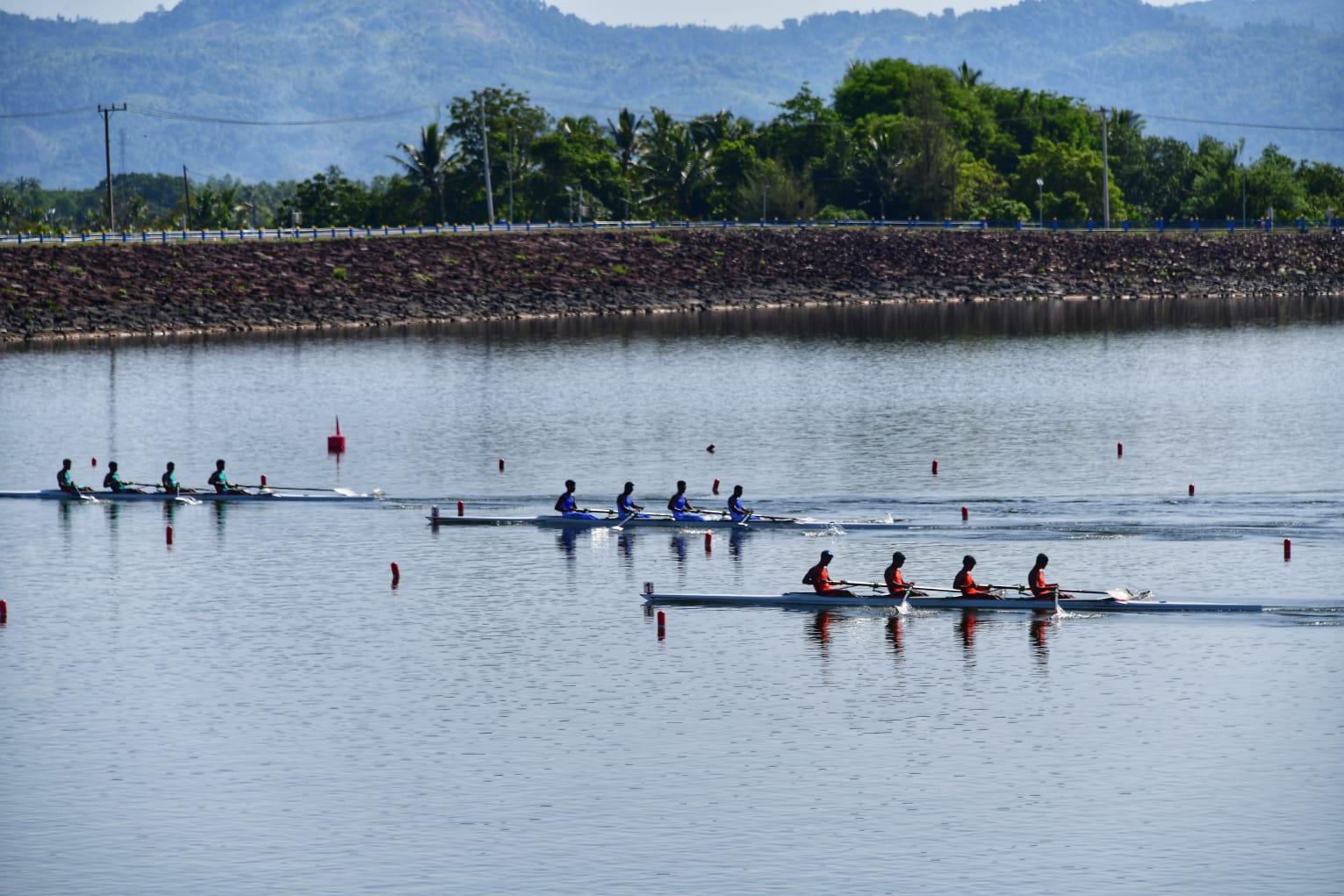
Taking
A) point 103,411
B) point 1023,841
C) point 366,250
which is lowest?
point 1023,841

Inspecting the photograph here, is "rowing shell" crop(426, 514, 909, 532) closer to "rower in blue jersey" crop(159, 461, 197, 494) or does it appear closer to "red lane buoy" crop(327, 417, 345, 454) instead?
"rower in blue jersey" crop(159, 461, 197, 494)

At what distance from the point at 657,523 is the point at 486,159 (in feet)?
397

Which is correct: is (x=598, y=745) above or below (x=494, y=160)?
below

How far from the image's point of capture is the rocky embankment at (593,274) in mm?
147375

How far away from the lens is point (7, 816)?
122ft

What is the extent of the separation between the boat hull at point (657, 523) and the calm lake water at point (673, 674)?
1.77ft

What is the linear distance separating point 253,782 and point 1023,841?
15.8 metres

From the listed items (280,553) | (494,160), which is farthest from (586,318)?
(280,553)

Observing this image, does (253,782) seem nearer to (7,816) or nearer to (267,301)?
(7,816)

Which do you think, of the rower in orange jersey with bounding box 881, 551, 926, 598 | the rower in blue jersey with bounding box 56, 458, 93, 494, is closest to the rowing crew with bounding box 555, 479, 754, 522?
the rower in orange jersey with bounding box 881, 551, 926, 598

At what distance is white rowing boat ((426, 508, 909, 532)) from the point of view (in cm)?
6234

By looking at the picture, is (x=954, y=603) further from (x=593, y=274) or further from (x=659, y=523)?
(x=593, y=274)

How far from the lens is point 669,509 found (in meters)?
63.8

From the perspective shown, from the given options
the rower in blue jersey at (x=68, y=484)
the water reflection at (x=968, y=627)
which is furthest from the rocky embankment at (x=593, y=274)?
the water reflection at (x=968, y=627)
